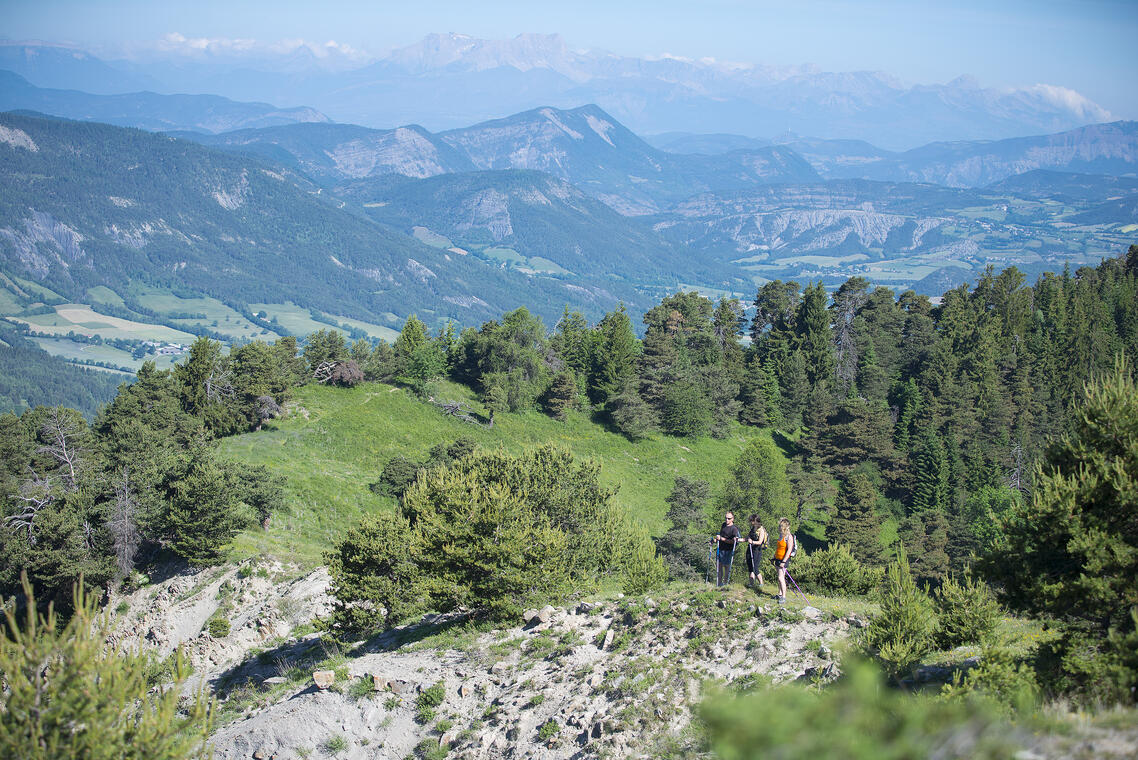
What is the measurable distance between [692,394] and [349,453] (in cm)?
3361

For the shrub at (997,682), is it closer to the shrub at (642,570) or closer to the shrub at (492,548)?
the shrub at (642,570)

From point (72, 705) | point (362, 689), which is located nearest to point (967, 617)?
point (362, 689)

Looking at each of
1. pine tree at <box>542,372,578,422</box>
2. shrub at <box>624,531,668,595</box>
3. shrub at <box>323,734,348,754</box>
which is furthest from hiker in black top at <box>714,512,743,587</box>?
pine tree at <box>542,372,578,422</box>

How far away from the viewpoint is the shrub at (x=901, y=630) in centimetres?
1602

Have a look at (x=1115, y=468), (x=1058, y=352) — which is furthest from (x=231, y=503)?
(x=1058, y=352)

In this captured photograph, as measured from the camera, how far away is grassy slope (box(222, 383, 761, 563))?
45250 millimetres

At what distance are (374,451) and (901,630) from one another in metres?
47.2

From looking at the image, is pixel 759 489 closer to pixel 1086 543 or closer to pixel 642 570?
pixel 642 570

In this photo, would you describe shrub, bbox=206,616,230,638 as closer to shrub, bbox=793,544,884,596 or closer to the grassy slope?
the grassy slope

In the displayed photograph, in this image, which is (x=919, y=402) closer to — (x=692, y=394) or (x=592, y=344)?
(x=692, y=394)

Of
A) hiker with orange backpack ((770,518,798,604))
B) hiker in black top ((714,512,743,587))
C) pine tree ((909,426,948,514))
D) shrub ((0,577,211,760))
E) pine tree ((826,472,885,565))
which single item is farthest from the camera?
pine tree ((909,426,948,514))

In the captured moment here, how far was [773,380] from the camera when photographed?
8012 centimetres

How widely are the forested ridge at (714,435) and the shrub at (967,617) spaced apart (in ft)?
1.28

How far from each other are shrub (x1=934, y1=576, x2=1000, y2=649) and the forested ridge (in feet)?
1.28
